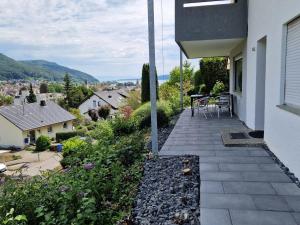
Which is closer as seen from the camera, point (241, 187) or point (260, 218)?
point (260, 218)

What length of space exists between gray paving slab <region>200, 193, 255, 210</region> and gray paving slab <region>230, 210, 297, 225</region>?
0.14 m

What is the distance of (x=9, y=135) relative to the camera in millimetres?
30641

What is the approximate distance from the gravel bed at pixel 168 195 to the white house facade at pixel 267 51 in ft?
5.36

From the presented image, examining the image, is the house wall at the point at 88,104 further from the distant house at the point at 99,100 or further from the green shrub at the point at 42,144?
the green shrub at the point at 42,144

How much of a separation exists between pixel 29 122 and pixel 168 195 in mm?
31689

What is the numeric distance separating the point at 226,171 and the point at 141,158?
1615 millimetres

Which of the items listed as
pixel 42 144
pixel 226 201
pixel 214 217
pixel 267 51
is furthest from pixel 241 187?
pixel 42 144

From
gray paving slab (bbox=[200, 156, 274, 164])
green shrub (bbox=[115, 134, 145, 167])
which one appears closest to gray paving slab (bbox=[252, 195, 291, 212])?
gray paving slab (bbox=[200, 156, 274, 164])

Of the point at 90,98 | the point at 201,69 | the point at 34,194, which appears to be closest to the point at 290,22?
the point at 34,194

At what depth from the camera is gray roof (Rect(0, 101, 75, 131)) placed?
31.1 m

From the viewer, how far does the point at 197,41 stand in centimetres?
841

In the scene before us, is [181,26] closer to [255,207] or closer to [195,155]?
[195,155]

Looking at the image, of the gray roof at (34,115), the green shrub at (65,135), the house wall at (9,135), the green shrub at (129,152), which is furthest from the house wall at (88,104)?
the green shrub at (129,152)

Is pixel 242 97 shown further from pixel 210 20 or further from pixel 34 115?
pixel 34 115
